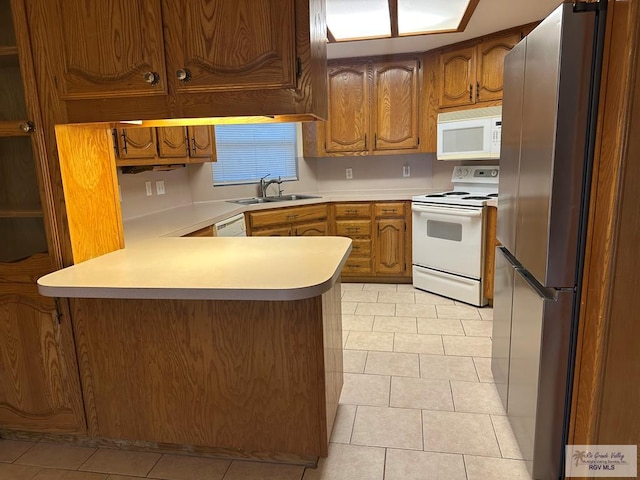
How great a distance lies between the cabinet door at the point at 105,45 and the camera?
146cm

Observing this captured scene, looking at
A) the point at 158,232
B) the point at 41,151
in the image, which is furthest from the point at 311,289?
the point at 158,232

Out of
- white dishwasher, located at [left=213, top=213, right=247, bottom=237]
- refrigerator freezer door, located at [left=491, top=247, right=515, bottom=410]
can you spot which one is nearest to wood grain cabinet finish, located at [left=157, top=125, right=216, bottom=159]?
white dishwasher, located at [left=213, top=213, right=247, bottom=237]

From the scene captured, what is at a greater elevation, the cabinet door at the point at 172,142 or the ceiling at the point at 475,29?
the ceiling at the point at 475,29

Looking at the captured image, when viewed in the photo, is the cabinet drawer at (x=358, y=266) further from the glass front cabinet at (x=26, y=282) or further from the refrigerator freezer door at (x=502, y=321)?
the glass front cabinet at (x=26, y=282)

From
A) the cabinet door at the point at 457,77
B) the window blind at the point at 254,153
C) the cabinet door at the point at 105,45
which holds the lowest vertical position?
the window blind at the point at 254,153

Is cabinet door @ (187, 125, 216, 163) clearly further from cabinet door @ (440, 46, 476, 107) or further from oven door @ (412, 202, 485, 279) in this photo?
cabinet door @ (440, 46, 476, 107)

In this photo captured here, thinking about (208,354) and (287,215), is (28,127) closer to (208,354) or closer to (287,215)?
(208,354)

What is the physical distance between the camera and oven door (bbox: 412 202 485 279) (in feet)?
11.0

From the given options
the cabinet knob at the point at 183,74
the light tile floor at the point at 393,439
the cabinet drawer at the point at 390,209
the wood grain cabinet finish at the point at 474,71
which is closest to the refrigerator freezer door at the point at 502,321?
the light tile floor at the point at 393,439

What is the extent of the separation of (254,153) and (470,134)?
84.1 inches

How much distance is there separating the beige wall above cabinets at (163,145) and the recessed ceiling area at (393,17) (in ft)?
4.16

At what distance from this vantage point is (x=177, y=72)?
1.45 meters

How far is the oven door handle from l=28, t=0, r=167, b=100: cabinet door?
251 cm

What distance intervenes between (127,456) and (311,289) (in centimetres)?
129
